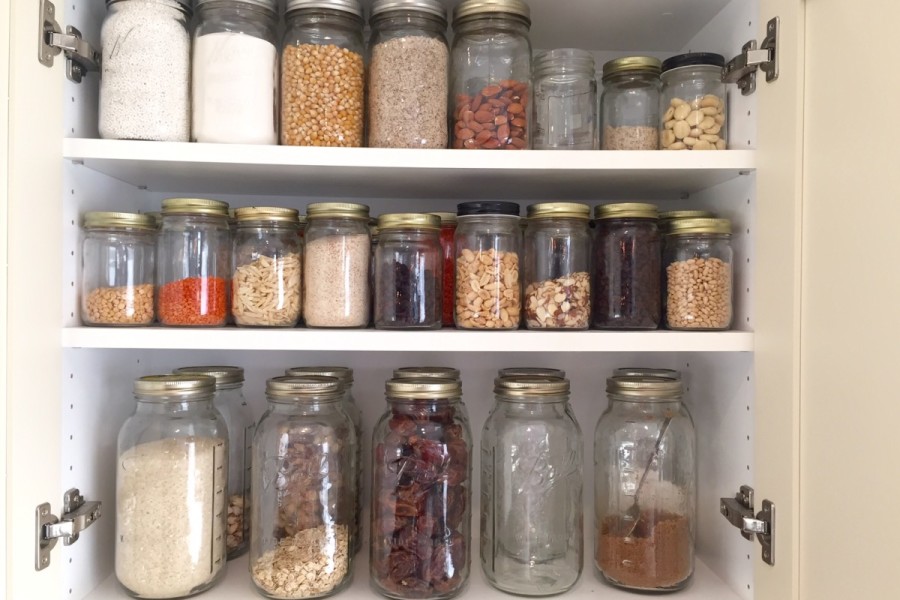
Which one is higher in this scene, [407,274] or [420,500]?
[407,274]

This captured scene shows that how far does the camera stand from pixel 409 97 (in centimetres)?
98

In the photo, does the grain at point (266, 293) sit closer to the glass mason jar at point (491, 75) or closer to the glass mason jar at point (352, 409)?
the glass mason jar at point (352, 409)

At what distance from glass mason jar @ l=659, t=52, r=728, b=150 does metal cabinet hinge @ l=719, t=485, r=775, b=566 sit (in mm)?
533

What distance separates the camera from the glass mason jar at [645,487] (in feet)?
3.33

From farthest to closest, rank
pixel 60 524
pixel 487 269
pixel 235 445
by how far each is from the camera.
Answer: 1. pixel 235 445
2. pixel 487 269
3. pixel 60 524

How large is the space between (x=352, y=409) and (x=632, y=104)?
2.31 ft

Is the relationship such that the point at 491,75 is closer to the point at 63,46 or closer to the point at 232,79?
the point at 232,79

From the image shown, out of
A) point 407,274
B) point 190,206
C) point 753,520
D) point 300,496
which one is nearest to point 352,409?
point 300,496

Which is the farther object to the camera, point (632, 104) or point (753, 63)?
point (632, 104)

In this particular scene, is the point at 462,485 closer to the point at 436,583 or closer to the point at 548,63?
the point at 436,583

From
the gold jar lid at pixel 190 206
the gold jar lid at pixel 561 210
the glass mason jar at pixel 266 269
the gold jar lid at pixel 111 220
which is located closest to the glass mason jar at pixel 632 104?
the gold jar lid at pixel 561 210

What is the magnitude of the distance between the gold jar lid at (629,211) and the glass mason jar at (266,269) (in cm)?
48

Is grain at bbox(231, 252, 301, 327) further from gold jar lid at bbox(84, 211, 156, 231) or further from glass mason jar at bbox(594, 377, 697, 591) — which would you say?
glass mason jar at bbox(594, 377, 697, 591)

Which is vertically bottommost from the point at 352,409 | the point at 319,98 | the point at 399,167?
the point at 352,409
